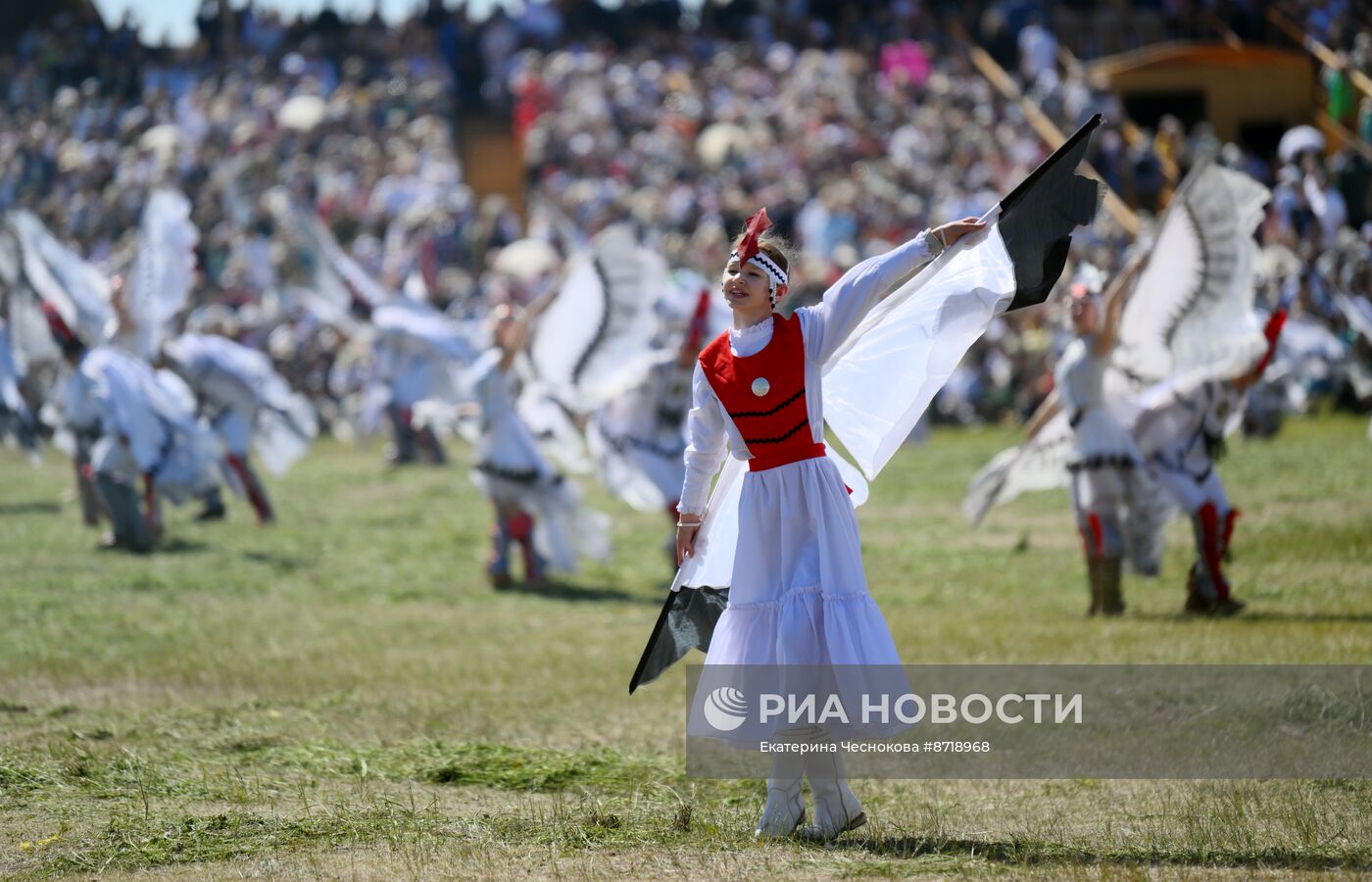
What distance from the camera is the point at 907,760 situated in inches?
266

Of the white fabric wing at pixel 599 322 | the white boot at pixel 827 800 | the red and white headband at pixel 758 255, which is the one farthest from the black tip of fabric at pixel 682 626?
the white fabric wing at pixel 599 322

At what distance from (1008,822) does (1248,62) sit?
21.0 meters

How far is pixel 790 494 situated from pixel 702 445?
393 millimetres

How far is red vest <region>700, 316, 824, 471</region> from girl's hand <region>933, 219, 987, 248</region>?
0.53 metres

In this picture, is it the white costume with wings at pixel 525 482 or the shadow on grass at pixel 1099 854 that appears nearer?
the shadow on grass at pixel 1099 854

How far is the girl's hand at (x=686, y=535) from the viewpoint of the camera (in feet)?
18.9

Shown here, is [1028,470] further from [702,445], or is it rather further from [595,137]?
[595,137]

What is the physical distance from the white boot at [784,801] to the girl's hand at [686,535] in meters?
0.78

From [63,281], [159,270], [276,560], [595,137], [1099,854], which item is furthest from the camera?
[595,137]

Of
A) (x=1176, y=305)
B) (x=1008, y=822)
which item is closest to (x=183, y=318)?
(x=1176, y=305)

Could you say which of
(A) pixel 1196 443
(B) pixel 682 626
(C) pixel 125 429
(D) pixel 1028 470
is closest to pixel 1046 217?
(B) pixel 682 626

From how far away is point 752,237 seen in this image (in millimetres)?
5477

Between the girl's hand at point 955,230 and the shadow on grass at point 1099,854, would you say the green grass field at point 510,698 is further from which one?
the girl's hand at point 955,230

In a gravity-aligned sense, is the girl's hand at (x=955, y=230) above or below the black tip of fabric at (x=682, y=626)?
above
